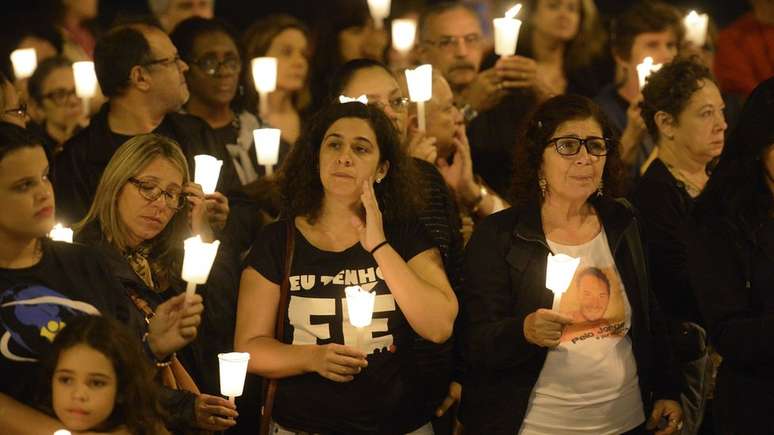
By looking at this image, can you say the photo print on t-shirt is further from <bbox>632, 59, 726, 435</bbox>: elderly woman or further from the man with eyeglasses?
the man with eyeglasses

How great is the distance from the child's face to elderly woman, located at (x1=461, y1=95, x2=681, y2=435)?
125 cm

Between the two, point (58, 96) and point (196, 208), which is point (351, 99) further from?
point (58, 96)

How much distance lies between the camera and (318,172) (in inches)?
175

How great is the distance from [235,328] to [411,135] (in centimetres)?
125

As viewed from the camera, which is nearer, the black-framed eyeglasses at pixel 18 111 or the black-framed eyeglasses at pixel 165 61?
the black-framed eyeglasses at pixel 18 111

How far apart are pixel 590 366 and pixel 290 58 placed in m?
3.11

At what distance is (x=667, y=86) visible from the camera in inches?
203

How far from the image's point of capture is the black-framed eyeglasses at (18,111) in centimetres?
491

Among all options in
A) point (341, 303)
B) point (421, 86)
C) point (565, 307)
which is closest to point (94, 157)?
point (421, 86)

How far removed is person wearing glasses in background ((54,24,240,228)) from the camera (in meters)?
5.05

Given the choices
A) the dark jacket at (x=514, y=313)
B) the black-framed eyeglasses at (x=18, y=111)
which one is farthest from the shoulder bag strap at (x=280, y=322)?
the black-framed eyeglasses at (x=18, y=111)

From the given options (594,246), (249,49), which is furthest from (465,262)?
(249,49)

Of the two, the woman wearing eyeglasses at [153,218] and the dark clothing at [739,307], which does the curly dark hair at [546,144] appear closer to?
the dark clothing at [739,307]

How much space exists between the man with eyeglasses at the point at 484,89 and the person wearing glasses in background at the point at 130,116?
3.87 feet
